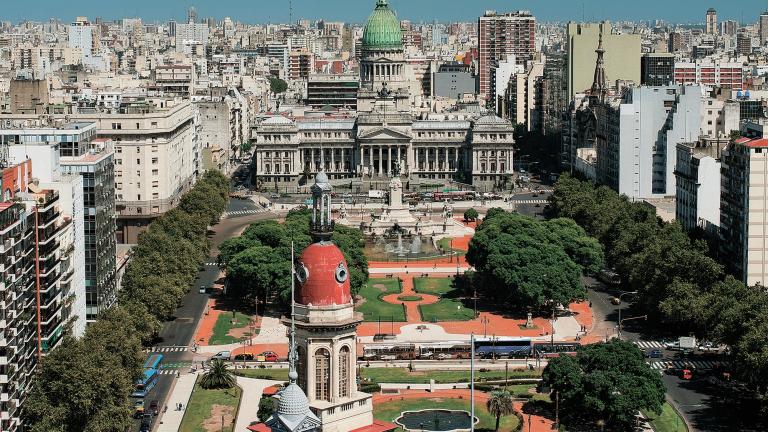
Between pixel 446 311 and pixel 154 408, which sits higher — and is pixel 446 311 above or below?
Result: below

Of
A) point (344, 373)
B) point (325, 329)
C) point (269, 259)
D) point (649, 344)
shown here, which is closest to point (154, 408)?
point (344, 373)

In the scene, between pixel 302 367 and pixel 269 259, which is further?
pixel 269 259

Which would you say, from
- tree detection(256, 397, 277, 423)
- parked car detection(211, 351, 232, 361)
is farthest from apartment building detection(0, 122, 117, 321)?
tree detection(256, 397, 277, 423)

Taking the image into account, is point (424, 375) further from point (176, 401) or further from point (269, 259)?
point (269, 259)

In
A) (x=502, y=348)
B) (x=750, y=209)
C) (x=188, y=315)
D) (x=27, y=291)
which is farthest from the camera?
(x=188, y=315)

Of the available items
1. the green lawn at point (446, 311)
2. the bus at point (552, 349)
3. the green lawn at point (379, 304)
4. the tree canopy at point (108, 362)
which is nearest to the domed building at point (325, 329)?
the tree canopy at point (108, 362)

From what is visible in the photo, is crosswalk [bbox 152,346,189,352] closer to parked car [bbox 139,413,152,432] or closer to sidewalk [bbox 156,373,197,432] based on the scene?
sidewalk [bbox 156,373,197,432]

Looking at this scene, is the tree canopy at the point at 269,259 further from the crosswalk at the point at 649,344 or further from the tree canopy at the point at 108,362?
the crosswalk at the point at 649,344

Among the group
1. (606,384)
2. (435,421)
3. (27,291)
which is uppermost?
(27,291)

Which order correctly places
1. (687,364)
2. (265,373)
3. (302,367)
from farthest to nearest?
(687,364) → (265,373) → (302,367)
